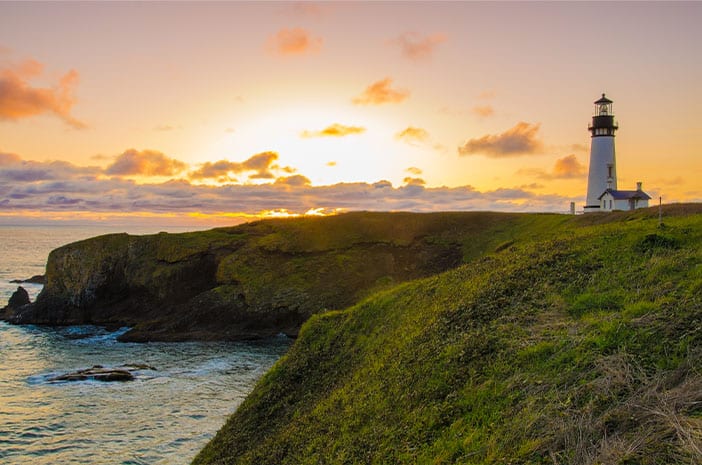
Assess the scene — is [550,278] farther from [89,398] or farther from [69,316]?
[69,316]

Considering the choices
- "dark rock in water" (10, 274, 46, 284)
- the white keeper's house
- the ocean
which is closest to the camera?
the ocean

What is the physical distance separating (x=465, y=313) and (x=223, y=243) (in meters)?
59.1

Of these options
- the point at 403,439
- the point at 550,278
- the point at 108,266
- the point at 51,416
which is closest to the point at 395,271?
the point at 108,266

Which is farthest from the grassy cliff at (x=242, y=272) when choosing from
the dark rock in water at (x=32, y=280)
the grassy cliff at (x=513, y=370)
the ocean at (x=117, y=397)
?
the dark rock in water at (x=32, y=280)

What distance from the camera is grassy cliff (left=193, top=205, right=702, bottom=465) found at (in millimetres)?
9633

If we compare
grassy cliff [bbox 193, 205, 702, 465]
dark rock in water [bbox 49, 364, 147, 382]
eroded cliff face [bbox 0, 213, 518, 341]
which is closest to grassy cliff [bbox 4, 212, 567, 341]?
eroded cliff face [bbox 0, 213, 518, 341]

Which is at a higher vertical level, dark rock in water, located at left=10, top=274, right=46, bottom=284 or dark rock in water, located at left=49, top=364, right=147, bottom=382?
dark rock in water, located at left=49, top=364, right=147, bottom=382

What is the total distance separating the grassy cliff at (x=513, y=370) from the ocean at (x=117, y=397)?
10.8 meters

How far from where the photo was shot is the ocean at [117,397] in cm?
2786

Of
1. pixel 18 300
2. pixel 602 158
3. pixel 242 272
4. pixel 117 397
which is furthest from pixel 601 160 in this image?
A: pixel 18 300

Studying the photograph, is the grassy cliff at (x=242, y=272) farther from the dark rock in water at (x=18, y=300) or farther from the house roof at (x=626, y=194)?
the house roof at (x=626, y=194)

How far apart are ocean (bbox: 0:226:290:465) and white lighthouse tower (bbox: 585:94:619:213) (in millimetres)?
45721

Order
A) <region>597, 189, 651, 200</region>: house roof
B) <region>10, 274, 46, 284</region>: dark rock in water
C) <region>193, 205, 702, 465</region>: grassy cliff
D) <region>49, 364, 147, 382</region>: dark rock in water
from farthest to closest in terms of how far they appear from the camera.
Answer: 1. <region>10, 274, 46, 284</region>: dark rock in water
2. <region>597, 189, 651, 200</region>: house roof
3. <region>49, 364, 147, 382</region>: dark rock in water
4. <region>193, 205, 702, 465</region>: grassy cliff

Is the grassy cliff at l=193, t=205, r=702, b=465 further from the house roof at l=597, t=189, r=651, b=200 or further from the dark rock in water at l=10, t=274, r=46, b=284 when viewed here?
the dark rock in water at l=10, t=274, r=46, b=284
